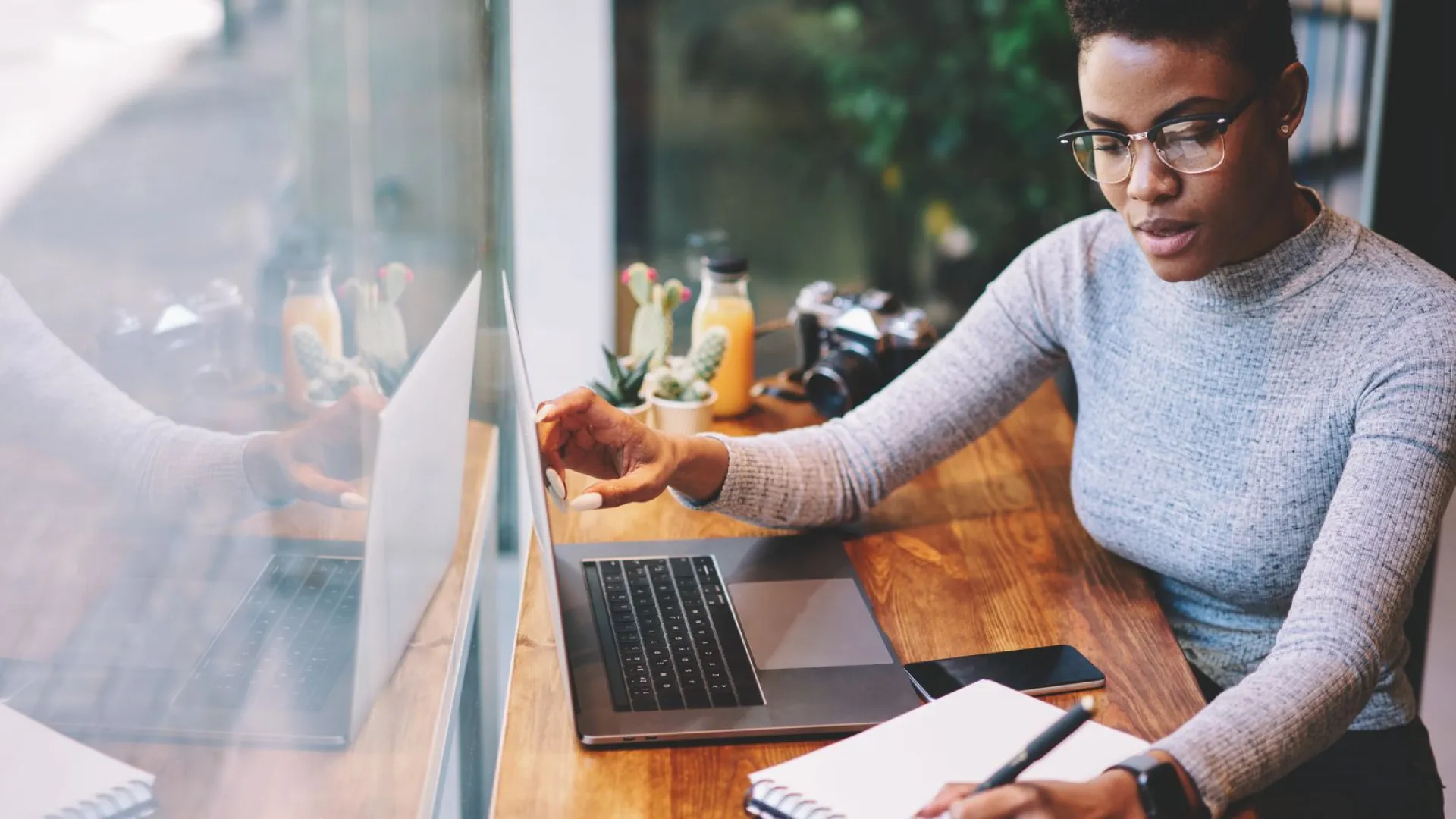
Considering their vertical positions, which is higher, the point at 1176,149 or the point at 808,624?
the point at 1176,149

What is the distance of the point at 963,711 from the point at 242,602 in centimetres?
72

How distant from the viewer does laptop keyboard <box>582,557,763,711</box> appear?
1.03 meters

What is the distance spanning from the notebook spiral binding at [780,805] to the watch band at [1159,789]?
203 mm

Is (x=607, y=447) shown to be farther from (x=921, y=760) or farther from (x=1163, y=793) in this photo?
(x=1163, y=793)

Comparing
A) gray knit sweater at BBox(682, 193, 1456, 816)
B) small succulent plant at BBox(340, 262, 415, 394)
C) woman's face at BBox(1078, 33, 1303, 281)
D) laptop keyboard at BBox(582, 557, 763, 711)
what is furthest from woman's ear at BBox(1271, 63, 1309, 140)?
small succulent plant at BBox(340, 262, 415, 394)

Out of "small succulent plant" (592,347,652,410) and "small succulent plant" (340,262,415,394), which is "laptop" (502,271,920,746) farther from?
"small succulent plant" (592,347,652,410)

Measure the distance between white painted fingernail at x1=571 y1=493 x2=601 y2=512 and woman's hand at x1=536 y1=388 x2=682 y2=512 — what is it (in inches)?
2.7

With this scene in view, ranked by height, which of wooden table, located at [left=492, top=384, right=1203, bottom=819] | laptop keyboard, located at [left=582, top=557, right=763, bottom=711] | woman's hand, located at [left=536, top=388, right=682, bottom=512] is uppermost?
woman's hand, located at [left=536, top=388, right=682, bottom=512]

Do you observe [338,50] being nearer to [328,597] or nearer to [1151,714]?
[328,597]

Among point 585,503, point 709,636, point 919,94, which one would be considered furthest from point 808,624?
point 919,94

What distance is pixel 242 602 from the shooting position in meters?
0.37

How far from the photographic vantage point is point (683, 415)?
5.41ft

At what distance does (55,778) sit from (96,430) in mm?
78

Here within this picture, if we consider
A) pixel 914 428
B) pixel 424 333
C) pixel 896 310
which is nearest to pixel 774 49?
pixel 896 310
